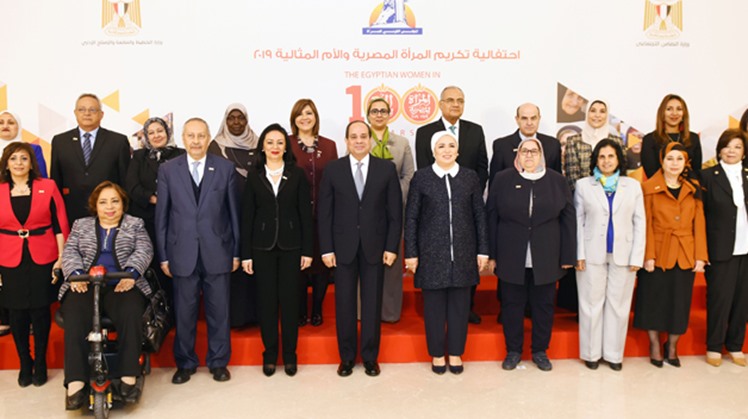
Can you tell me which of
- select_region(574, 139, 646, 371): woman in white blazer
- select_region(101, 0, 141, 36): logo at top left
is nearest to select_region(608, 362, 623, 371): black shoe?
select_region(574, 139, 646, 371): woman in white blazer

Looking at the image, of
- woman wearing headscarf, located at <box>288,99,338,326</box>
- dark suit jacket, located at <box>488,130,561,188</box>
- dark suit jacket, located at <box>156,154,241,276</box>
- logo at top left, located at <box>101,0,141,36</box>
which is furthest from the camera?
logo at top left, located at <box>101,0,141,36</box>

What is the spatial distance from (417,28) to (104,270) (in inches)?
139

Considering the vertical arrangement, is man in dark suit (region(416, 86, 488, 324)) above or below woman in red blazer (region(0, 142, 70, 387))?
above

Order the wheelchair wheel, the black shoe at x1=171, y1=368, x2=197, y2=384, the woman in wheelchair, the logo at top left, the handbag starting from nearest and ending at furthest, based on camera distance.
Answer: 1. the wheelchair wheel
2. the woman in wheelchair
3. the handbag
4. the black shoe at x1=171, y1=368, x2=197, y2=384
5. the logo at top left

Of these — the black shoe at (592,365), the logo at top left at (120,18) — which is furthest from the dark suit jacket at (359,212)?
the logo at top left at (120,18)

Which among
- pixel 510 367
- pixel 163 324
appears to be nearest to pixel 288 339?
pixel 163 324

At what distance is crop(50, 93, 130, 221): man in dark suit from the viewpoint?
14.3 feet

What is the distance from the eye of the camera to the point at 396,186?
3.91m

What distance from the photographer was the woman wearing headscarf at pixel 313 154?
14.0ft

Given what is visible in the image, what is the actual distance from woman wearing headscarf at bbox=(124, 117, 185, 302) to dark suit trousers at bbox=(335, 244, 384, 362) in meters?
1.30

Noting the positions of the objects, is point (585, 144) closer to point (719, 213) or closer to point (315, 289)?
point (719, 213)

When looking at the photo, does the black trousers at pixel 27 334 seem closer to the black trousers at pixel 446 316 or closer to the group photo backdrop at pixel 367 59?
the group photo backdrop at pixel 367 59

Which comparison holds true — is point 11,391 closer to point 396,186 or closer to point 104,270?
point 104,270

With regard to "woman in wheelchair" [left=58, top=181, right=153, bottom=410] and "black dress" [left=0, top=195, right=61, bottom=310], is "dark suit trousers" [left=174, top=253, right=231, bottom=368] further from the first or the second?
"black dress" [left=0, top=195, right=61, bottom=310]
